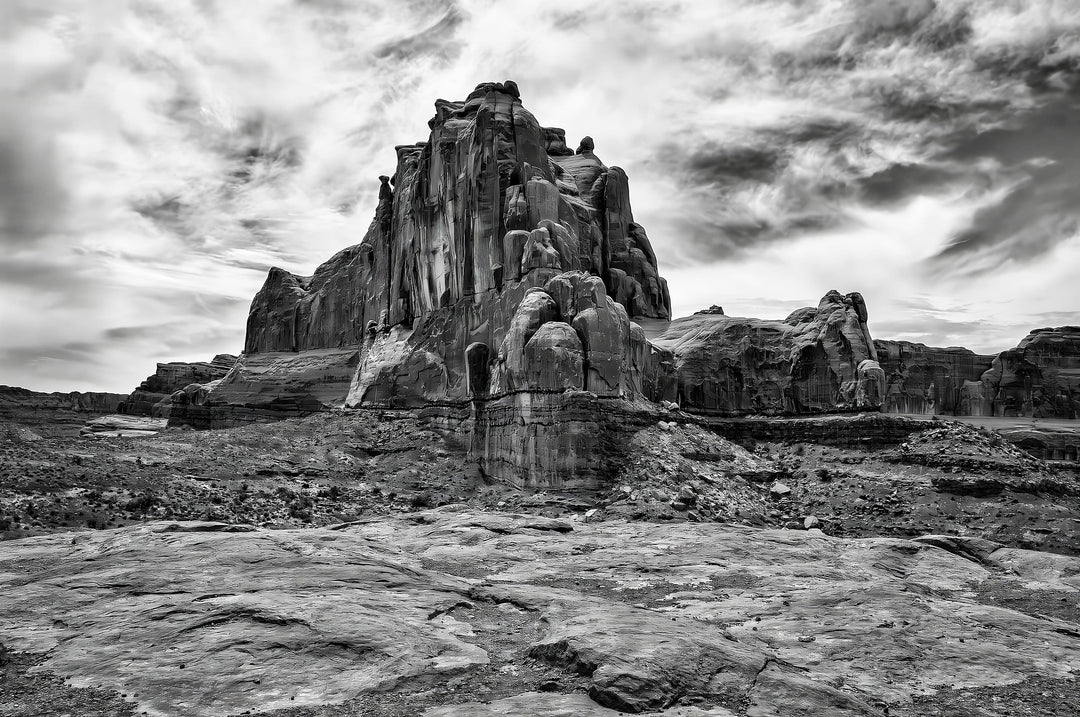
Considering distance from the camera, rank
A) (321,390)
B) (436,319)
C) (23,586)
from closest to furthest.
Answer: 1. (23,586)
2. (436,319)
3. (321,390)

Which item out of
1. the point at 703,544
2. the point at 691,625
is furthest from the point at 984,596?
the point at 691,625

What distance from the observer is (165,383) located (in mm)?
121375

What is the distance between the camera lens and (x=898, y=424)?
195ft

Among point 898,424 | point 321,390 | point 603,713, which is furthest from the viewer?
point 321,390

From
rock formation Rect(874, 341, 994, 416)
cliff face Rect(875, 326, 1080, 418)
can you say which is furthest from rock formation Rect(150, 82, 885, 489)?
cliff face Rect(875, 326, 1080, 418)

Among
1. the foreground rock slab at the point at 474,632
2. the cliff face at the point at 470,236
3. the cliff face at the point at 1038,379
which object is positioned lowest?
the foreground rock slab at the point at 474,632

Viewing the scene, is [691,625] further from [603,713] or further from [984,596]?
[984,596]

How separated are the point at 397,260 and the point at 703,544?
61.3 meters

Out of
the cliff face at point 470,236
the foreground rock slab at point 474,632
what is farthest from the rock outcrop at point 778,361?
the foreground rock slab at point 474,632

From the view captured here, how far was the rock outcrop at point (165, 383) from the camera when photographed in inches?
4530

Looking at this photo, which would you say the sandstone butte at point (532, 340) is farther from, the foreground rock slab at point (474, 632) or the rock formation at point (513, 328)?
the foreground rock slab at point (474, 632)

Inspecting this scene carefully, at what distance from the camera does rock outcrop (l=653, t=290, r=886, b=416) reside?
69.8 metres

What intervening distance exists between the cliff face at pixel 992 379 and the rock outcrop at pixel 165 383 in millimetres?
98487

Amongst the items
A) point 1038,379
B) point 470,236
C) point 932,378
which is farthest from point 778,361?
point 1038,379
